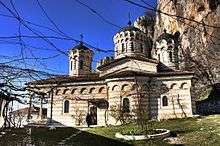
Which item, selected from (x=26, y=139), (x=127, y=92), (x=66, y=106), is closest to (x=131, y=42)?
(x=127, y=92)

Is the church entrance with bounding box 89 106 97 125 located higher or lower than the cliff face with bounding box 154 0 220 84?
lower

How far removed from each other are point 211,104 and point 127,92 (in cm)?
1046

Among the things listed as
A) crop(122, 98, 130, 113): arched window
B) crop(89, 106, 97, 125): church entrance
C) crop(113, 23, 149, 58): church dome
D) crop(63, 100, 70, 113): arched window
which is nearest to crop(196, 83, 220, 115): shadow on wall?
crop(113, 23, 149, 58): church dome

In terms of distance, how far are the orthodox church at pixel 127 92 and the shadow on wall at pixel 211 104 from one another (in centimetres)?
531

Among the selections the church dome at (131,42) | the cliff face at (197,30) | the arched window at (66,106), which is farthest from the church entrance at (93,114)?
the cliff face at (197,30)

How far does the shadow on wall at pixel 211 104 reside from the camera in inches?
1420

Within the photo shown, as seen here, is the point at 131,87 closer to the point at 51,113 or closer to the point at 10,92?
the point at 51,113

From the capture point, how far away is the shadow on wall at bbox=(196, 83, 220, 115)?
3608 cm

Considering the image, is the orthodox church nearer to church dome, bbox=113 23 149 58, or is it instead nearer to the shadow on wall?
church dome, bbox=113 23 149 58

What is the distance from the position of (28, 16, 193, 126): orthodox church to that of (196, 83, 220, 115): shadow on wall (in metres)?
5.31

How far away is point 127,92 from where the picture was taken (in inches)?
1209

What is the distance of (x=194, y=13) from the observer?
4219 centimetres

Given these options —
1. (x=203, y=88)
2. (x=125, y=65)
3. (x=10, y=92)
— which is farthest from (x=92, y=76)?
(x=10, y=92)

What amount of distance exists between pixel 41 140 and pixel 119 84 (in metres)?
12.5
